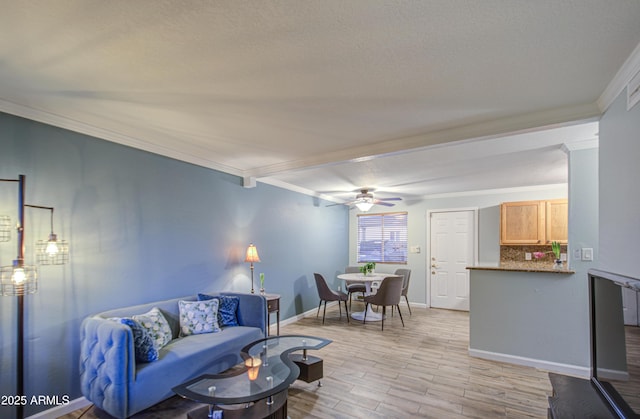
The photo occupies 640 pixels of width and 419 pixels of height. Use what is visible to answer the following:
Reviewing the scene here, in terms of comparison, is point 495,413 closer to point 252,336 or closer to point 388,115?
point 252,336

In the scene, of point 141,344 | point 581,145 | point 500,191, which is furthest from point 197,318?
point 500,191

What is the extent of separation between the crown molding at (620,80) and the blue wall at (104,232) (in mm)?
3865

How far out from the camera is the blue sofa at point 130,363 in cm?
222

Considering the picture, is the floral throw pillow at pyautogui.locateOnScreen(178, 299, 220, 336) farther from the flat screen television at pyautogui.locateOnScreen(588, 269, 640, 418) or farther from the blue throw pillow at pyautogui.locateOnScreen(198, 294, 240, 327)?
the flat screen television at pyautogui.locateOnScreen(588, 269, 640, 418)

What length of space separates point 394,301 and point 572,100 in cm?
370

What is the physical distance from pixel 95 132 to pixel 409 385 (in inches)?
148

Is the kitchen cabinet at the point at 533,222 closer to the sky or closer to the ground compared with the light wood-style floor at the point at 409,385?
closer to the sky

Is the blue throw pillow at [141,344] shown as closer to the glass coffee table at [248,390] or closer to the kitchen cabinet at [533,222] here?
the glass coffee table at [248,390]

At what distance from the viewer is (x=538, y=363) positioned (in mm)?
3412

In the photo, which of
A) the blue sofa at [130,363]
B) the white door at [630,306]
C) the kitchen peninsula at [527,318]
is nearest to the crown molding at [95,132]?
the blue sofa at [130,363]

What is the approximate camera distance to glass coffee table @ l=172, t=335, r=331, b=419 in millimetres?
2012

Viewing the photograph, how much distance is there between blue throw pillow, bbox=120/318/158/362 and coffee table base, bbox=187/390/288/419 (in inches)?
24.7

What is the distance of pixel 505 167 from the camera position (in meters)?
4.22

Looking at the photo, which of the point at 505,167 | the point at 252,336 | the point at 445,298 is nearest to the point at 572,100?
the point at 505,167
